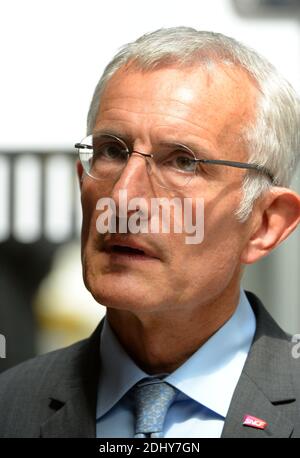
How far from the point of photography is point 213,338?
2248mm

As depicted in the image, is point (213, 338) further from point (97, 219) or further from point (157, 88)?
point (157, 88)

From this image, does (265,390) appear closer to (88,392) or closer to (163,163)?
(88,392)

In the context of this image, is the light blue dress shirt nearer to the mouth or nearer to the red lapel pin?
the red lapel pin

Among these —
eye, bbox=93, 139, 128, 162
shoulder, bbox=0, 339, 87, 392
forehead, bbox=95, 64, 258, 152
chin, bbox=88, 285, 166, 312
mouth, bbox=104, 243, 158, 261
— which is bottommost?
shoulder, bbox=0, 339, 87, 392

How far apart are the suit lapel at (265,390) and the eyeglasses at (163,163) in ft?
1.47

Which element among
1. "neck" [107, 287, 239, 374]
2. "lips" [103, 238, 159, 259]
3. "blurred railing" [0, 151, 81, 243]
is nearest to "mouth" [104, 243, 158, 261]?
"lips" [103, 238, 159, 259]

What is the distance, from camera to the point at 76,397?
2.28m

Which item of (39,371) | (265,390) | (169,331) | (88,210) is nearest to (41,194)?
(39,371)

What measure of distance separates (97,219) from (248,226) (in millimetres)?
389

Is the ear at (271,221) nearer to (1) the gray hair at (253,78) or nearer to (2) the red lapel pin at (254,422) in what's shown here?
(1) the gray hair at (253,78)

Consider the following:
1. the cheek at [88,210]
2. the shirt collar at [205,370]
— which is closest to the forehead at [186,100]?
the cheek at [88,210]

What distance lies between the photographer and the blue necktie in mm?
2131

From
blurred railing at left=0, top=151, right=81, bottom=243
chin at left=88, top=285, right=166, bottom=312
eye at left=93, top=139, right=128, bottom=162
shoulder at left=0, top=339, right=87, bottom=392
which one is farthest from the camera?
blurred railing at left=0, top=151, right=81, bottom=243

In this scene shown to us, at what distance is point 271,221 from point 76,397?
0.67m
